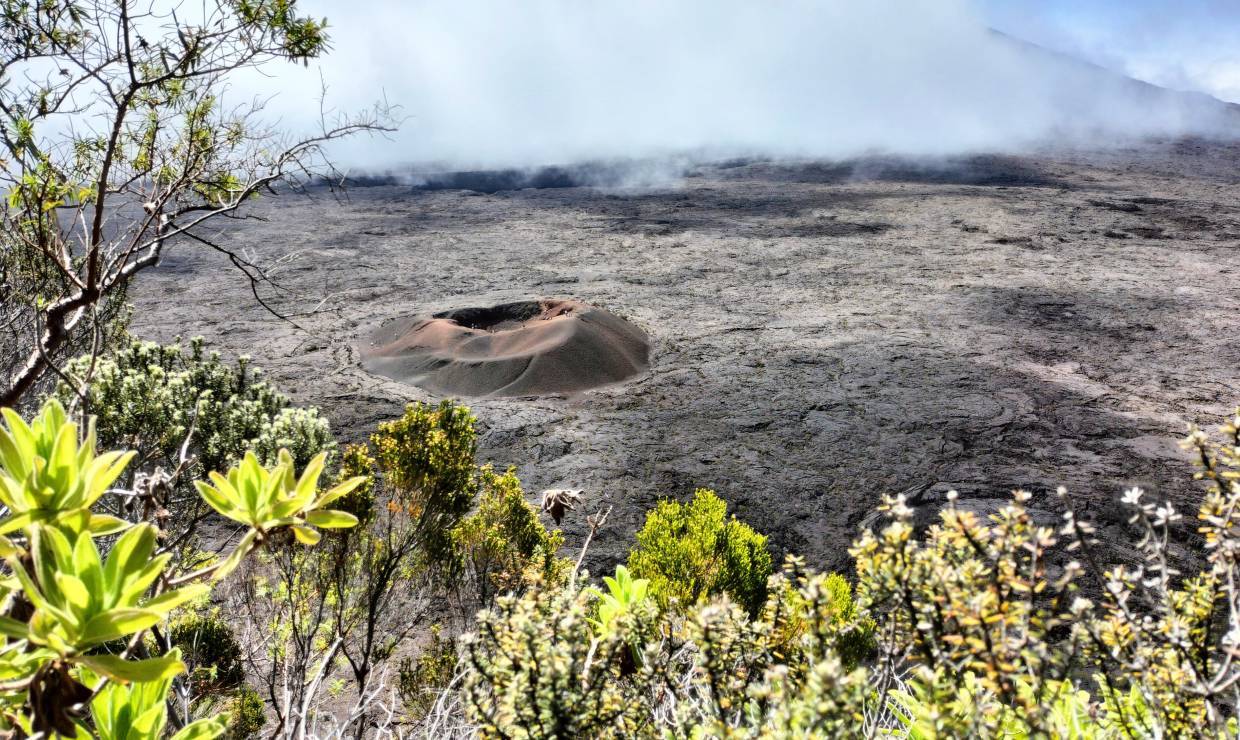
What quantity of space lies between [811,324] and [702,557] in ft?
22.1

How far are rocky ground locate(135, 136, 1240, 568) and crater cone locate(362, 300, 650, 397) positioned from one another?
299 mm

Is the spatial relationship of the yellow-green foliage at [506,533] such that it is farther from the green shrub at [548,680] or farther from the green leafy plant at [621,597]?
the green shrub at [548,680]

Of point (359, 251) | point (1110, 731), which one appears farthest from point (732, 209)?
point (1110, 731)

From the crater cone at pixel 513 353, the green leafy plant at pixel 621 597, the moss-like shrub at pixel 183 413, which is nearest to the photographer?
the green leafy plant at pixel 621 597

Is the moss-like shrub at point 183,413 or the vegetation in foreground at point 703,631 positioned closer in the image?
the vegetation in foreground at point 703,631

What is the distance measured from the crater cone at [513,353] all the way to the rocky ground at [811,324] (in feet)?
0.98

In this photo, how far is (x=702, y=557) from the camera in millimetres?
3723

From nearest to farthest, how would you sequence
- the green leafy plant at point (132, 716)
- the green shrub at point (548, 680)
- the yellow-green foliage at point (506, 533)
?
the green leafy plant at point (132, 716)
the green shrub at point (548, 680)
the yellow-green foliage at point (506, 533)

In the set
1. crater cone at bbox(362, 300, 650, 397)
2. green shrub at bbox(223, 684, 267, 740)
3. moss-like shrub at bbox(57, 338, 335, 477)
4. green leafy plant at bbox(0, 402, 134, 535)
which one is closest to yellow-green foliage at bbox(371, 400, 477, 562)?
moss-like shrub at bbox(57, 338, 335, 477)

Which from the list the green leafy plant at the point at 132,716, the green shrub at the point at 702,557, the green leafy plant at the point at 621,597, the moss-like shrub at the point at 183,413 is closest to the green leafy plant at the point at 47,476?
the green leafy plant at the point at 132,716

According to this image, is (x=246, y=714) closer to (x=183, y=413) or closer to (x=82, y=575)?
(x=183, y=413)

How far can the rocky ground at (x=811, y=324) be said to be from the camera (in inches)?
242

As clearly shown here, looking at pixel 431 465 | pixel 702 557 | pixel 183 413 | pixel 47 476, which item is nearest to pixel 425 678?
pixel 431 465

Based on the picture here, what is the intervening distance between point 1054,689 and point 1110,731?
0.47 metres
